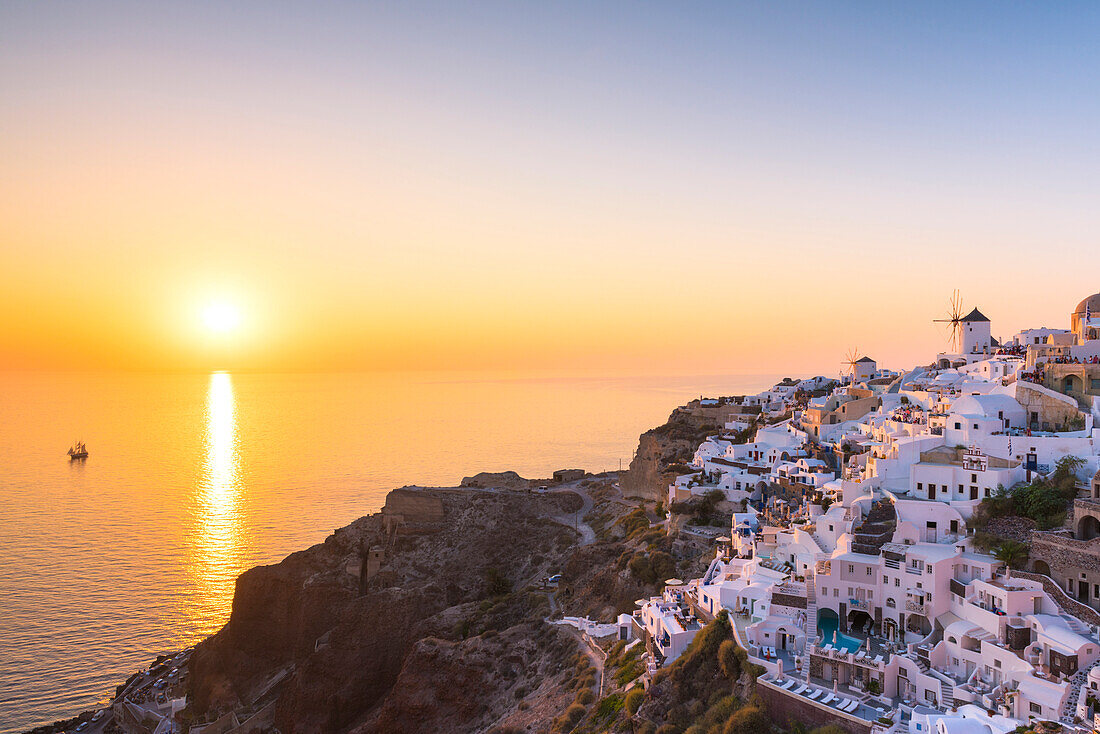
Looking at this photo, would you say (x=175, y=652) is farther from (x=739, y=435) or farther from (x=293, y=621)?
(x=739, y=435)

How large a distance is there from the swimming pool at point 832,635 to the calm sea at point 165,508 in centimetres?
4119

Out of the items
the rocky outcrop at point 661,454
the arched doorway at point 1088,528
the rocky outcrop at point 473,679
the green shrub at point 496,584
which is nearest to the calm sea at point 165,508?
the rocky outcrop at point 473,679

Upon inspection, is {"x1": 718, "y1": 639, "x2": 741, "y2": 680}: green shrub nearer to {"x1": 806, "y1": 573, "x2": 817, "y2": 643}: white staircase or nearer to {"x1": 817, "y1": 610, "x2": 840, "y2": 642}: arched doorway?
{"x1": 806, "y1": 573, "x2": 817, "y2": 643}: white staircase

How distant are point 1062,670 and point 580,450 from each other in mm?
113436

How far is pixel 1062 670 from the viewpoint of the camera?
17.8 meters

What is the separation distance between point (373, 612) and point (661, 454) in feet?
83.2

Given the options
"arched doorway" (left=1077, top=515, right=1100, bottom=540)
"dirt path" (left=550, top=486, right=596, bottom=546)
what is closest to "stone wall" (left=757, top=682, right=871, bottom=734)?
"arched doorway" (left=1077, top=515, right=1100, bottom=540)

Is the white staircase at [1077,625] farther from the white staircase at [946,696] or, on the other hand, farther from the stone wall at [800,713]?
the stone wall at [800,713]

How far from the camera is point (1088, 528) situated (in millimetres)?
22281

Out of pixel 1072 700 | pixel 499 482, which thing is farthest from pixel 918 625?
pixel 499 482

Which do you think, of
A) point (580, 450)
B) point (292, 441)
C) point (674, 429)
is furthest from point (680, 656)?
point (292, 441)

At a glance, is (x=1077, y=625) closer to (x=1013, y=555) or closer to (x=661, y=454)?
(x=1013, y=555)

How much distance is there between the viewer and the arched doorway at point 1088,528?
2212 cm

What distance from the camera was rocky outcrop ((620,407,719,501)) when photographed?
53781 millimetres
